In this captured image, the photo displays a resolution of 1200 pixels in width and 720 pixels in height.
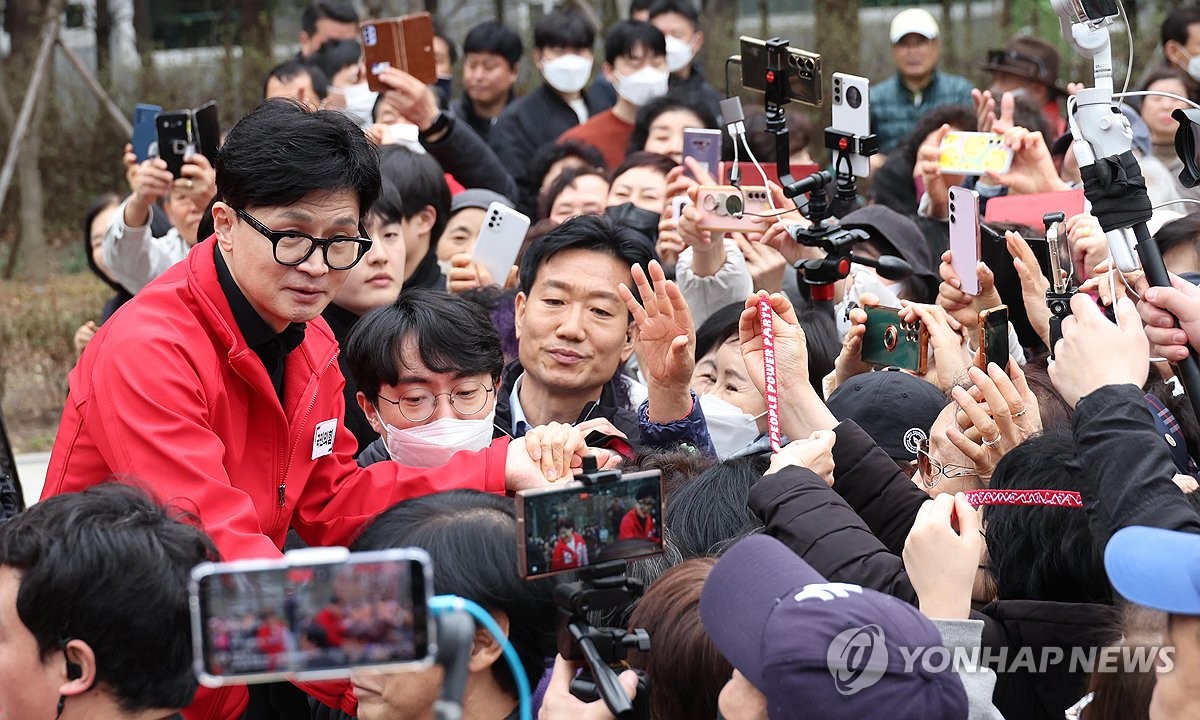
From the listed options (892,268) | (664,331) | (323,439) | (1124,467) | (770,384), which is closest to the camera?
(1124,467)

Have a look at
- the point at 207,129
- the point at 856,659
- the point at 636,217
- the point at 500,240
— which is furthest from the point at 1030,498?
the point at 207,129

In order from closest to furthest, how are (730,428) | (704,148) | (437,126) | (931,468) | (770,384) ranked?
(770,384), (931,468), (730,428), (704,148), (437,126)

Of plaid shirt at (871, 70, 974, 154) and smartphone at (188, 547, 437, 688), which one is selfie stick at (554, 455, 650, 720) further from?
plaid shirt at (871, 70, 974, 154)

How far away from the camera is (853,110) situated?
3.99m

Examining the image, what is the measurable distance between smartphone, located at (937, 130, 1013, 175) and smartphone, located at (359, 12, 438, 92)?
2209mm

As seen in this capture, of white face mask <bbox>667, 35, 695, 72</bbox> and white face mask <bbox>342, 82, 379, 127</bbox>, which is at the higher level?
white face mask <bbox>667, 35, 695, 72</bbox>

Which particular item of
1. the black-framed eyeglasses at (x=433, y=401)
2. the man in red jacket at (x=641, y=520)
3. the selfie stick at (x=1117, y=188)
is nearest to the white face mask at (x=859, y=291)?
the black-framed eyeglasses at (x=433, y=401)

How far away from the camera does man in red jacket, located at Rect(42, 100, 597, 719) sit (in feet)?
8.46

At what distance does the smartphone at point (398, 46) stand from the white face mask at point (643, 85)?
1.84m

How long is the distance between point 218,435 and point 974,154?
3.11 metres

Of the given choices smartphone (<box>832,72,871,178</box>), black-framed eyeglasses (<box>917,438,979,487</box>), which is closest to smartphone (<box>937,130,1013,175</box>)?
smartphone (<box>832,72,871,178</box>)

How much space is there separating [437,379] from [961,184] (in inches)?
116

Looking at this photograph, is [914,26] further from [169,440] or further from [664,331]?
[169,440]

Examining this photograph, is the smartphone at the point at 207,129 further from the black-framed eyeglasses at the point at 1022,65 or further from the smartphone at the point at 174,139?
the black-framed eyeglasses at the point at 1022,65
